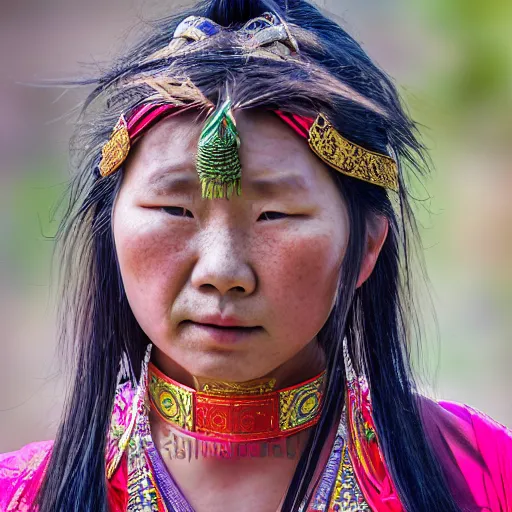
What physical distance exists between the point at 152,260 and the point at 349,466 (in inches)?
17.6

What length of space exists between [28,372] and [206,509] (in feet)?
11.2

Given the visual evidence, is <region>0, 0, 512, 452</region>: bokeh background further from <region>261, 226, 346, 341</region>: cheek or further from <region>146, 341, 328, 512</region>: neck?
<region>261, 226, 346, 341</region>: cheek

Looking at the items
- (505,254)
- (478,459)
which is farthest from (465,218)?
(478,459)

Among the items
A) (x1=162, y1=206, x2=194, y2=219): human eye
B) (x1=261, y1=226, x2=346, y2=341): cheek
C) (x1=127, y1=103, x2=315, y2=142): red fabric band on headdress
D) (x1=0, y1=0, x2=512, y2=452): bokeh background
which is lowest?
(x1=261, y1=226, x2=346, y2=341): cheek

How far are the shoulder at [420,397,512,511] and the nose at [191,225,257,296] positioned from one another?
0.48 m

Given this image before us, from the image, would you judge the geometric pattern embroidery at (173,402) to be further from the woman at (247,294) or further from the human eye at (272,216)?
the human eye at (272,216)

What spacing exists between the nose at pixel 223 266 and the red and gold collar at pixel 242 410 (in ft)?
0.65

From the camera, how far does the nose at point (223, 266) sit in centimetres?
134

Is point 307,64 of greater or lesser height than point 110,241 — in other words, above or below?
above

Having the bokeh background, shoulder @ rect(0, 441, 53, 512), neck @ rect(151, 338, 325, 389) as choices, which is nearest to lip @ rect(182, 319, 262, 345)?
neck @ rect(151, 338, 325, 389)

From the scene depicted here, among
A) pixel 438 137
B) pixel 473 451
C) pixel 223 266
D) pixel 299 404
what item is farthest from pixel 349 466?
pixel 438 137

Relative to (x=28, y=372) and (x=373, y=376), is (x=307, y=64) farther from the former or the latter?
(x=28, y=372)

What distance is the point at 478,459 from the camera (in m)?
1.63

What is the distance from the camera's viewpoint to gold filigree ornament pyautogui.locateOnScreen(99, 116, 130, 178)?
1.46 meters
